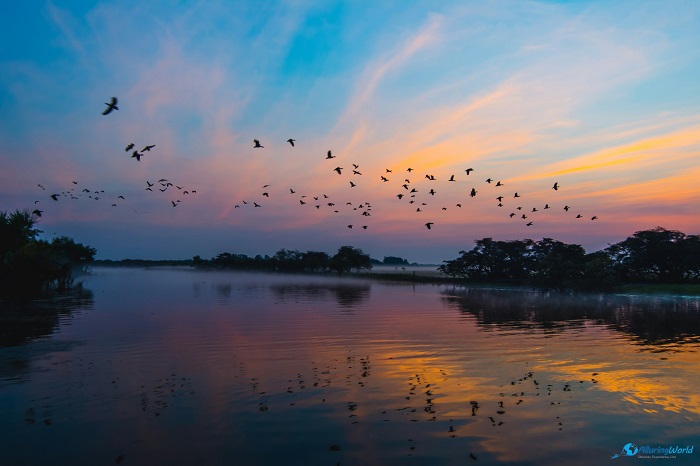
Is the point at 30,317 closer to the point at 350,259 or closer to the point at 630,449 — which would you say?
the point at 630,449

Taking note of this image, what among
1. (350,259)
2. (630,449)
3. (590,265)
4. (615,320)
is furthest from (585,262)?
(350,259)

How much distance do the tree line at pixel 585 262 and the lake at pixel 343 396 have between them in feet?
133

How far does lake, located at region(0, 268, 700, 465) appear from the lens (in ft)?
37.4

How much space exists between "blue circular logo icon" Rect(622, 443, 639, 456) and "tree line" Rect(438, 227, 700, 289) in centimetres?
6297

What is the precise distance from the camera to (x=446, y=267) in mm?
109000

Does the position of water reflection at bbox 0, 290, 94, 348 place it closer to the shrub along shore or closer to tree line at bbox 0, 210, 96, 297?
tree line at bbox 0, 210, 96, 297

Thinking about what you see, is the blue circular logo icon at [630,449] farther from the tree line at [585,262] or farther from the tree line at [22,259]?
the tree line at [585,262]

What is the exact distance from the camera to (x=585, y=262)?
81.1 meters

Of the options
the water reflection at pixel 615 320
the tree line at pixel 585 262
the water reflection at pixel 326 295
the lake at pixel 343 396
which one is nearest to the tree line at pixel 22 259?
the lake at pixel 343 396

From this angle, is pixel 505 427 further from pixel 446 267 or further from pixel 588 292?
pixel 446 267

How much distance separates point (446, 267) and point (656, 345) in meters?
82.5

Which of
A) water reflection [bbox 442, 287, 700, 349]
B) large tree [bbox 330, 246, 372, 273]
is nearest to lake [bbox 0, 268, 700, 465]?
water reflection [bbox 442, 287, 700, 349]

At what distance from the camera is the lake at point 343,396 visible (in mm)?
11391

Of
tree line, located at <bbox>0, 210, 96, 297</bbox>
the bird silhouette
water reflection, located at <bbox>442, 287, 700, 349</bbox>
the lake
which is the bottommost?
the lake
